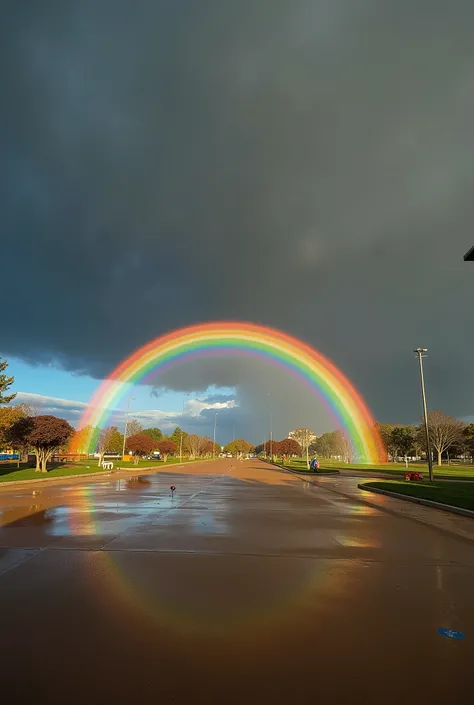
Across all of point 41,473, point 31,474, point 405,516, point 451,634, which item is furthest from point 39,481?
point 451,634

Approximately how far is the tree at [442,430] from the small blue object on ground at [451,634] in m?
90.7

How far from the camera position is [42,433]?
129ft

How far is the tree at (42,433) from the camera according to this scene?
39.3 m

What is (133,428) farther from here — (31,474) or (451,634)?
(451,634)

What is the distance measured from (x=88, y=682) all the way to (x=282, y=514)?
11.3m

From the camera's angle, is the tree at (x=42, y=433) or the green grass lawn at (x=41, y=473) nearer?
the green grass lawn at (x=41, y=473)

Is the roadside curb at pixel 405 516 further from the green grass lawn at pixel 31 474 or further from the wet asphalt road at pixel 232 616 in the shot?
the green grass lawn at pixel 31 474

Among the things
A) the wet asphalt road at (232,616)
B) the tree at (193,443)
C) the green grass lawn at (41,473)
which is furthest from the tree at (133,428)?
the wet asphalt road at (232,616)

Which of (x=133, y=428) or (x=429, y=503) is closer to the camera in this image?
(x=429, y=503)

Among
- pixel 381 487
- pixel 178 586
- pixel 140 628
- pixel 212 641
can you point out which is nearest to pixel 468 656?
pixel 212 641

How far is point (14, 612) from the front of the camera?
5.39 meters

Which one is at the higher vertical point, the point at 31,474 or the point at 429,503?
the point at 31,474

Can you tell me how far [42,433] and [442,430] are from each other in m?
74.7

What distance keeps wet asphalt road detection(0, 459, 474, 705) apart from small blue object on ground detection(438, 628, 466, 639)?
101mm
